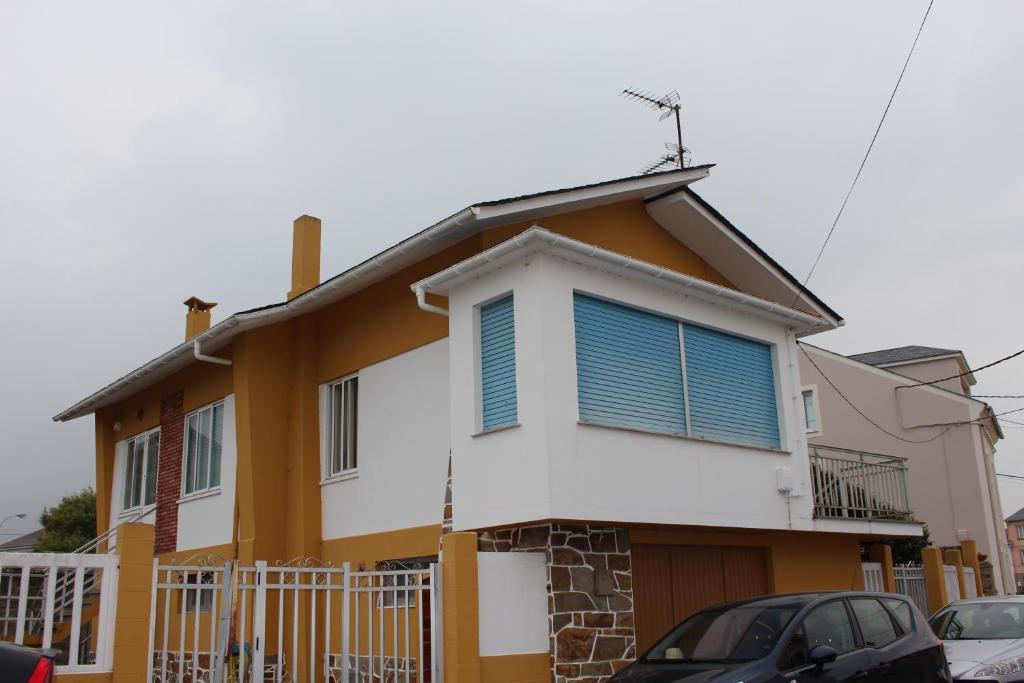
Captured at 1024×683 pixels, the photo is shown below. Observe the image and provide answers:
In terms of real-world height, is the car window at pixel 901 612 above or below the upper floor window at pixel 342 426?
below

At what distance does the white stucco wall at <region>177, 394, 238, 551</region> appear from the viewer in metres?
14.7

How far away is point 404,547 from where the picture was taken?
Answer: 480 inches

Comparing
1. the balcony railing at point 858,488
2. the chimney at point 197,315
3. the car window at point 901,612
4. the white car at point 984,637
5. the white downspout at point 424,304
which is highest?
the chimney at point 197,315

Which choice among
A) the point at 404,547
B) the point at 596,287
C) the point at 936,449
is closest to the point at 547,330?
the point at 596,287

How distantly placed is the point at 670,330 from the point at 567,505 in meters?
3.10

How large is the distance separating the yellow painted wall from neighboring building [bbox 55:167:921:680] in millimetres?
41

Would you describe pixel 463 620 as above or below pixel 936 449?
below

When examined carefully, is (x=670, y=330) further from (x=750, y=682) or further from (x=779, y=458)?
(x=750, y=682)

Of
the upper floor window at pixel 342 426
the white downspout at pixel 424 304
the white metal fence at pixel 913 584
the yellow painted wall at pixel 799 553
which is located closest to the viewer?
the white downspout at pixel 424 304

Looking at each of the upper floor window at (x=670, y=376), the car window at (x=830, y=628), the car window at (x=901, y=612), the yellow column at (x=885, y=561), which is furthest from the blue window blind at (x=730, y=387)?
the yellow column at (x=885, y=561)

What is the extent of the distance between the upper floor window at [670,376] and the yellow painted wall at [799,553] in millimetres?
1352

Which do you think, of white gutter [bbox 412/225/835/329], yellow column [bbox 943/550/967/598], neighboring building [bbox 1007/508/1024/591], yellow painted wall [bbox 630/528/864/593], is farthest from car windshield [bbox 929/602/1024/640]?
neighboring building [bbox 1007/508/1024/591]

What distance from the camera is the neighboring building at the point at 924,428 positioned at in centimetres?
2361

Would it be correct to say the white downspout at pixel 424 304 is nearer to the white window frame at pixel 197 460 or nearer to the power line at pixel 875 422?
the white window frame at pixel 197 460
